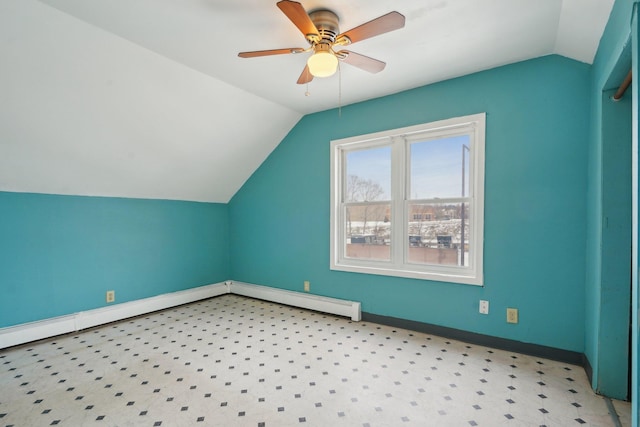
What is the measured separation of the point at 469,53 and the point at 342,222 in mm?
Result: 2296

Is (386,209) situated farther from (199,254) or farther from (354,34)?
(199,254)

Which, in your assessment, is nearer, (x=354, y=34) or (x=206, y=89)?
(x=354, y=34)

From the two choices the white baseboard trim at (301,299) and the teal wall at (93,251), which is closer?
the teal wall at (93,251)

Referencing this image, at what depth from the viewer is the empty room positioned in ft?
6.79

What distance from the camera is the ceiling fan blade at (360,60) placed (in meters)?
2.17

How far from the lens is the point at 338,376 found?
2459 mm

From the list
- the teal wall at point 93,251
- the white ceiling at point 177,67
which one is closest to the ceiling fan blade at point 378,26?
the white ceiling at point 177,67

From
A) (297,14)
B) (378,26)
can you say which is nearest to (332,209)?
(378,26)

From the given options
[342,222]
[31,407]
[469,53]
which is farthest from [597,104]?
[31,407]

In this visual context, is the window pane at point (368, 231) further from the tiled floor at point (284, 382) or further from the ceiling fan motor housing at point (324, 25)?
the ceiling fan motor housing at point (324, 25)

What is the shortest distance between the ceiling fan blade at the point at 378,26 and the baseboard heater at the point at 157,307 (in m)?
2.85

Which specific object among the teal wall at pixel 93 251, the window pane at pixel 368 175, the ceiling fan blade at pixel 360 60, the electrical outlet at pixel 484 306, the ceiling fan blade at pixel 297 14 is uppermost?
the ceiling fan blade at pixel 297 14

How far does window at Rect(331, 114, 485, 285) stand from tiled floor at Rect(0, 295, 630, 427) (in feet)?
2.71

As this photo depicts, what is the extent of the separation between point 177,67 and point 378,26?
6.42 feet
